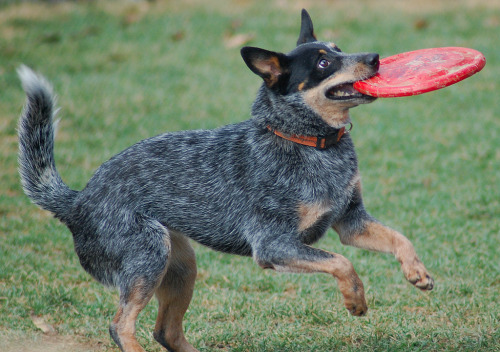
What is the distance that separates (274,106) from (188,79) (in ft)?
22.2

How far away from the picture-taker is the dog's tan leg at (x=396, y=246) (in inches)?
161

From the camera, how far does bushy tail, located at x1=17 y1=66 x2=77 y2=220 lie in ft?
15.3

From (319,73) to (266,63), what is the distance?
0.33 meters

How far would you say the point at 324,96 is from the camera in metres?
4.36

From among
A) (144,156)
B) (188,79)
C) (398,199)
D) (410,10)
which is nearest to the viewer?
(144,156)

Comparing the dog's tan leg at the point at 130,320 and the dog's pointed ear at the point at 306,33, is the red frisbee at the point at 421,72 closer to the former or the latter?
the dog's pointed ear at the point at 306,33

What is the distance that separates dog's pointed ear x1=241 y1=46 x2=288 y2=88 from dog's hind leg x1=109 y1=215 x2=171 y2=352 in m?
1.18

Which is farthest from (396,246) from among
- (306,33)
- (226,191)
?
(306,33)

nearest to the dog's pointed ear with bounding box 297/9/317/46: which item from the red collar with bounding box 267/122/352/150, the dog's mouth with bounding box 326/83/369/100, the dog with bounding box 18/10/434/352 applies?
the dog with bounding box 18/10/434/352

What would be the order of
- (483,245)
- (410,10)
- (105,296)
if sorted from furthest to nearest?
1. (410,10)
2. (483,245)
3. (105,296)

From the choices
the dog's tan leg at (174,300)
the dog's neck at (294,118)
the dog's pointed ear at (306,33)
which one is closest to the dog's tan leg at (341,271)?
the dog's neck at (294,118)

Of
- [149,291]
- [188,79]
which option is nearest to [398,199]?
[149,291]

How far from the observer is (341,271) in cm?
407

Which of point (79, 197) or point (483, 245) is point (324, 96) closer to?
point (79, 197)
